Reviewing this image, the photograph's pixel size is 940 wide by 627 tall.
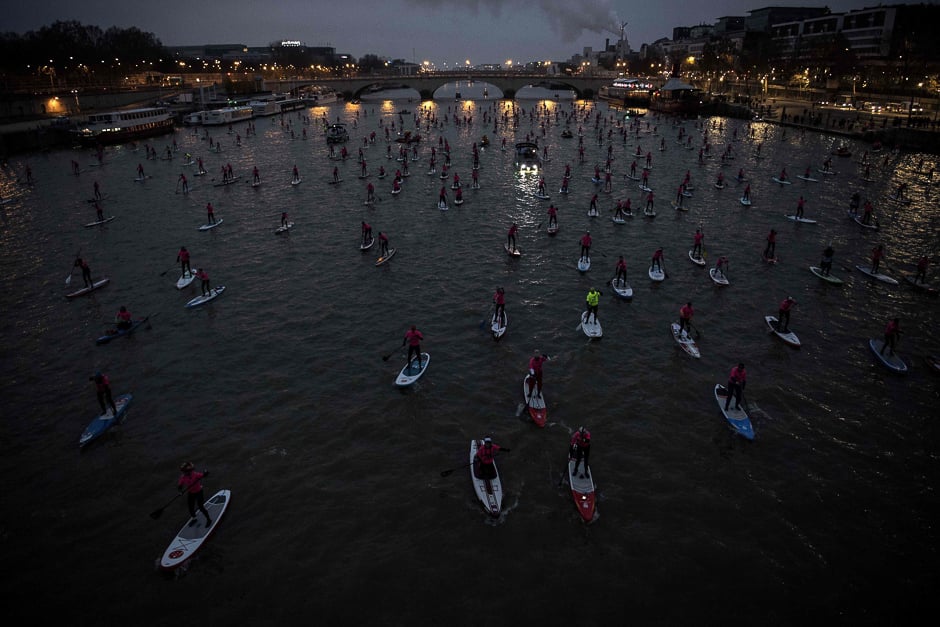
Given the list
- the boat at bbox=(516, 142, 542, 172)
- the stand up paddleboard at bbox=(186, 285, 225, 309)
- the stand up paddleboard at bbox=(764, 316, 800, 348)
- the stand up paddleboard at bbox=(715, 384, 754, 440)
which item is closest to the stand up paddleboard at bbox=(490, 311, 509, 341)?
the stand up paddleboard at bbox=(715, 384, 754, 440)

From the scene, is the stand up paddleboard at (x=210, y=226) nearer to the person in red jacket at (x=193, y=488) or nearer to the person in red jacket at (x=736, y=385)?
the person in red jacket at (x=193, y=488)

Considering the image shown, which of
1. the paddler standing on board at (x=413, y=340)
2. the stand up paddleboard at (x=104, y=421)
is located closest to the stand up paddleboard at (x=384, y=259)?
the paddler standing on board at (x=413, y=340)

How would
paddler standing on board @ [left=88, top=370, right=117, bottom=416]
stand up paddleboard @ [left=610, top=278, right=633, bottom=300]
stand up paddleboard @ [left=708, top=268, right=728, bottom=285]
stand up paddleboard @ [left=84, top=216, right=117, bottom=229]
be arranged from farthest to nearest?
1. stand up paddleboard @ [left=84, top=216, right=117, bottom=229]
2. stand up paddleboard @ [left=708, top=268, right=728, bottom=285]
3. stand up paddleboard @ [left=610, top=278, right=633, bottom=300]
4. paddler standing on board @ [left=88, top=370, right=117, bottom=416]

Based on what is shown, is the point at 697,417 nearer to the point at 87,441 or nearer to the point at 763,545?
the point at 763,545

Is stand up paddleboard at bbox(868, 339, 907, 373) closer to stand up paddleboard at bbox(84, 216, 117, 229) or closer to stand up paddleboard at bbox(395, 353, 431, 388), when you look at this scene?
stand up paddleboard at bbox(395, 353, 431, 388)

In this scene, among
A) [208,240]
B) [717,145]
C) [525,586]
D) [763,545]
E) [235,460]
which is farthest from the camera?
[717,145]

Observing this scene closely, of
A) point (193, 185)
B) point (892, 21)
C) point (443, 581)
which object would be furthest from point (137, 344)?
point (892, 21)
